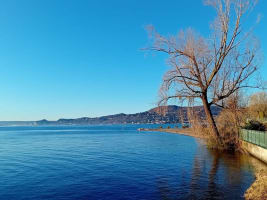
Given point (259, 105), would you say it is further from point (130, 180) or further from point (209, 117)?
point (130, 180)

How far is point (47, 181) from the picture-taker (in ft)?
50.7

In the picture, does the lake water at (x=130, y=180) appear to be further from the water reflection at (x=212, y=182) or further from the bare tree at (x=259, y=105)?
the bare tree at (x=259, y=105)

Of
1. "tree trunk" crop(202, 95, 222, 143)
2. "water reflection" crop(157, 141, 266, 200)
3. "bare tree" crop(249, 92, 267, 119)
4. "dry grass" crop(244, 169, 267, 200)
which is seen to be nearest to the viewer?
"dry grass" crop(244, 169, 267, 200)

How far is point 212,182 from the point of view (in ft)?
46.0

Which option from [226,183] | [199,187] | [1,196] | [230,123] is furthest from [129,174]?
[230,123]

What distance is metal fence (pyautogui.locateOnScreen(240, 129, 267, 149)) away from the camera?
1964 cm

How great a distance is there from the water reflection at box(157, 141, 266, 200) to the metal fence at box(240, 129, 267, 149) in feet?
5.68

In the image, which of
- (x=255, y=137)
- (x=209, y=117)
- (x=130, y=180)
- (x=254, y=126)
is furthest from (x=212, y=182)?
(x=254, y=126)

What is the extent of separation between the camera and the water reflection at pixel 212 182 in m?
11.8

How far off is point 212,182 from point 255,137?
34.2ft

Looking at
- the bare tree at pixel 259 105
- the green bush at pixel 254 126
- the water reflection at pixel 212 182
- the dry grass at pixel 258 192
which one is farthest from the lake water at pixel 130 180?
the bare tree at pixel 259 105

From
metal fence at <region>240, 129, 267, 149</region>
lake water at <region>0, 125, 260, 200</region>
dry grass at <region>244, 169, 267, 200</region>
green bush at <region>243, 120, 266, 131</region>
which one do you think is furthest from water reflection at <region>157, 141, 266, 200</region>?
green bush at <region>243, 120, 266, 131</region>

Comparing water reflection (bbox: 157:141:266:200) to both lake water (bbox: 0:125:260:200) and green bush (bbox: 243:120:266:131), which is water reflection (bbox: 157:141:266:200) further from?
green bush (bbox: 243:120:266:131)

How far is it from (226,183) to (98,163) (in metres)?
12.4
